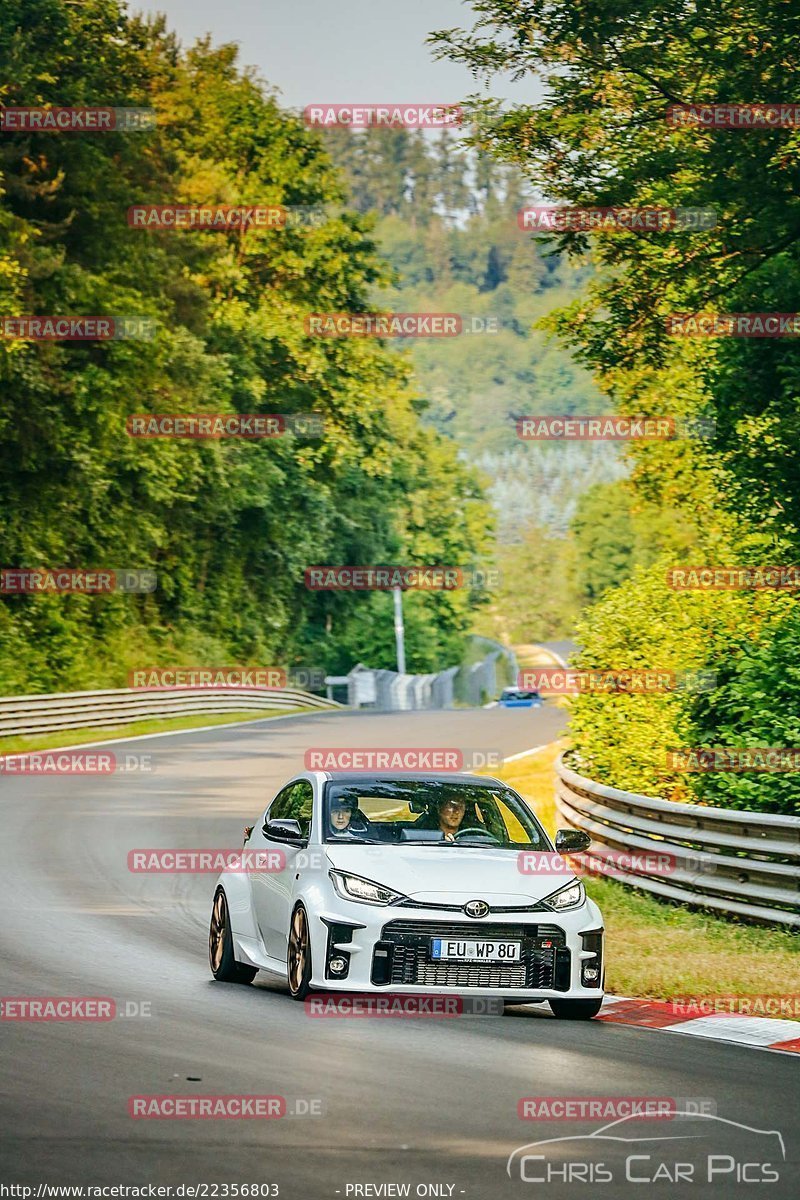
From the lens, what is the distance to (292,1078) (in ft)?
28.8

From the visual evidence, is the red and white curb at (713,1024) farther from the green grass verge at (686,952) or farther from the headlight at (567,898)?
the headlight at (567,898)

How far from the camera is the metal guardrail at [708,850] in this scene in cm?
Result: 1454

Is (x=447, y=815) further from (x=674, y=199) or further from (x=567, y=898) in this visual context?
(x=674, y=199)

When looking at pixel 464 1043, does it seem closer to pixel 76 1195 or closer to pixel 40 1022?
pixel 40 1022

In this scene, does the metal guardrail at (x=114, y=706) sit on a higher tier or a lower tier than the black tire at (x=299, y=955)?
lower

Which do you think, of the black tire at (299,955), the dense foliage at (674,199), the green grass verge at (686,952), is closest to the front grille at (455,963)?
the black tire at (299,955)

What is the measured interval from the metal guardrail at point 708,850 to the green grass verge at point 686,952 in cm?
16

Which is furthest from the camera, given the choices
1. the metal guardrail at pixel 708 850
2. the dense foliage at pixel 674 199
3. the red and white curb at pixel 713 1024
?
the dense foliage at pixel 674 199

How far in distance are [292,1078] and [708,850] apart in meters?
8.04

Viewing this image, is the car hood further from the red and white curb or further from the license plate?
the red and white curb

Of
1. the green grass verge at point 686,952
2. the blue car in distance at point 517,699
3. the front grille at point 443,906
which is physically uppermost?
the front grille at point 443,906

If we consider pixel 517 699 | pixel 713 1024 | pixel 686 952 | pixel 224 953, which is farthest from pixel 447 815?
pixel 517 699

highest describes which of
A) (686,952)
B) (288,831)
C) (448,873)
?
(288,831)

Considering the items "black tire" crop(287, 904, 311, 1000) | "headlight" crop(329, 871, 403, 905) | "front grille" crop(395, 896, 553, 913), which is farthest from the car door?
"front grille" crop(395, 896, 553, 913)
